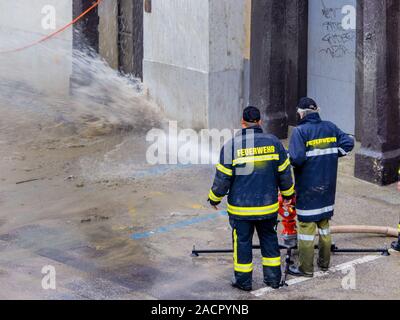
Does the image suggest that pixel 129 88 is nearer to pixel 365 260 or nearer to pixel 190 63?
pixel 190 63

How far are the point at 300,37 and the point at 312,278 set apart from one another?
5795 mm

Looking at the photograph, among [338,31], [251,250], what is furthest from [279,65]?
[251,250]

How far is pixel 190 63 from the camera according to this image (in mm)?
13602

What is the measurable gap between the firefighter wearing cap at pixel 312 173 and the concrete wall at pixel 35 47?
9.06 meters

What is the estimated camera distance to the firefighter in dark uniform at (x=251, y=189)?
7773 mm

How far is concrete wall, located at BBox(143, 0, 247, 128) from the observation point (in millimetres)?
13164

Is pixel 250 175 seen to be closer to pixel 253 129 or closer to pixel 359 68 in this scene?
pixel 253 129

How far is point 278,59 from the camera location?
13.0 m

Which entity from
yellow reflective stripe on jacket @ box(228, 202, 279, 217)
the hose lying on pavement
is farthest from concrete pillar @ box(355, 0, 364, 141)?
yellow reflective stripe on jacket @ box(228, 202, 279, 217)

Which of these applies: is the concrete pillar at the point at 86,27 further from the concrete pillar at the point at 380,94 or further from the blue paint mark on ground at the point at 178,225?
the blue paint mark on ground at the point at 178,225

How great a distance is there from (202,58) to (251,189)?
5.81m

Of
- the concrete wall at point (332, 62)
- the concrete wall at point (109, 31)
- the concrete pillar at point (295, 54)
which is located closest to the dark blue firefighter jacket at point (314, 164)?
the concrete wall at point (332, 62)

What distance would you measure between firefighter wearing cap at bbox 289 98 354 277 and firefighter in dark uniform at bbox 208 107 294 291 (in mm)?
228
